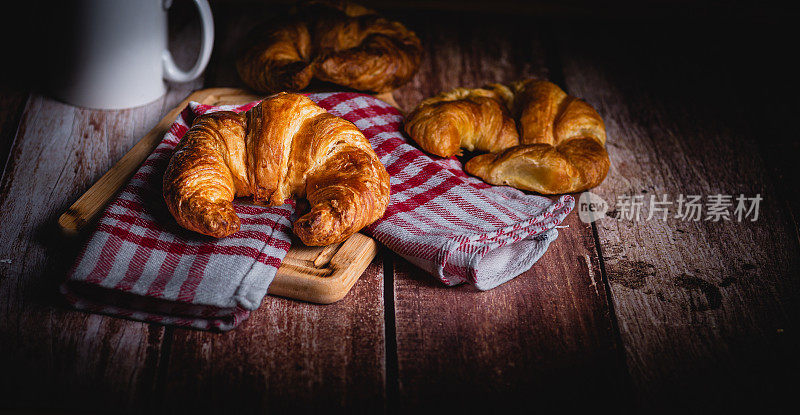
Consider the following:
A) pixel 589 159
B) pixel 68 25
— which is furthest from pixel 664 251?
pixel 68 25

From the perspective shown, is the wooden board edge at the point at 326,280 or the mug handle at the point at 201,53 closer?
the wooden board edge at the point at 326,280

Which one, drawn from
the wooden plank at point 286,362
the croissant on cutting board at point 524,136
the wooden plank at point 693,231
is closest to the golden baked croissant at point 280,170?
the wooden plank at point 286,362

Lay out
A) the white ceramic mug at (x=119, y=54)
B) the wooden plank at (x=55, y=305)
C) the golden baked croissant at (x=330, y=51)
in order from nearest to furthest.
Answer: the wooden plank at (x=55, y=305) → the white ceramic mug at (x=119, y=54) → the golden baked croissant at (x=330, y=51)

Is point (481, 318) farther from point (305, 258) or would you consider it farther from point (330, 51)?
point (330, 51)

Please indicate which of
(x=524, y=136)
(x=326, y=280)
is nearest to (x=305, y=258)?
(x=326, y=280)

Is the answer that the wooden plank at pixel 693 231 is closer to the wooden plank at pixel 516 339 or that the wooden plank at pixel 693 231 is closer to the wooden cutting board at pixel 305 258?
the wooden plank at pixel 516 339
